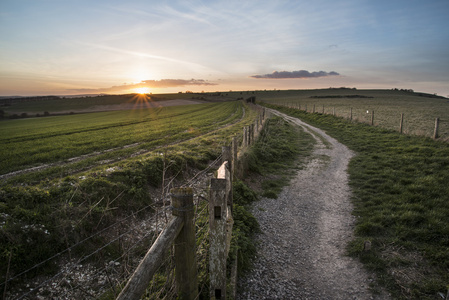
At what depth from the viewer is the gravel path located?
4609 millimetres

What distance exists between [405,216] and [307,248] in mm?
2829

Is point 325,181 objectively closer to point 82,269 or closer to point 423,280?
point 423,280

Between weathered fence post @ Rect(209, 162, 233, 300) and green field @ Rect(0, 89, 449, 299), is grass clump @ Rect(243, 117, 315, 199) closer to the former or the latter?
green field @ Rect(0, 89, 449, 299)

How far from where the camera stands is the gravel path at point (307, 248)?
4609 mm

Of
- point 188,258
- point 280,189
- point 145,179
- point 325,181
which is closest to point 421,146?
point 325,181

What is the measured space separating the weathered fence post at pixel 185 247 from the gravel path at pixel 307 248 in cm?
160

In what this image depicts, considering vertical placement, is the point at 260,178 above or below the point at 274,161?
below

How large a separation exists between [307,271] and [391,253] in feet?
6.13

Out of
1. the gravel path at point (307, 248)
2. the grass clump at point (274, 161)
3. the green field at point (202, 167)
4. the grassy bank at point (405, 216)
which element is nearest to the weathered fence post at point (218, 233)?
the green field at point (202, 167)

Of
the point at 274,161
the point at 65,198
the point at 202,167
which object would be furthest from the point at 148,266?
the point at 274,161

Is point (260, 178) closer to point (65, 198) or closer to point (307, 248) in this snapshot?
point (307, 248)

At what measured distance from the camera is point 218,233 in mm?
3527

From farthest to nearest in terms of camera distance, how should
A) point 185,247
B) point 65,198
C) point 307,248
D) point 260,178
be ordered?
point 260,178
point 65,198
point 307,248
point 185,247

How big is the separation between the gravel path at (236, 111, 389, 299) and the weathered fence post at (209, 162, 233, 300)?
1034 millimetres
